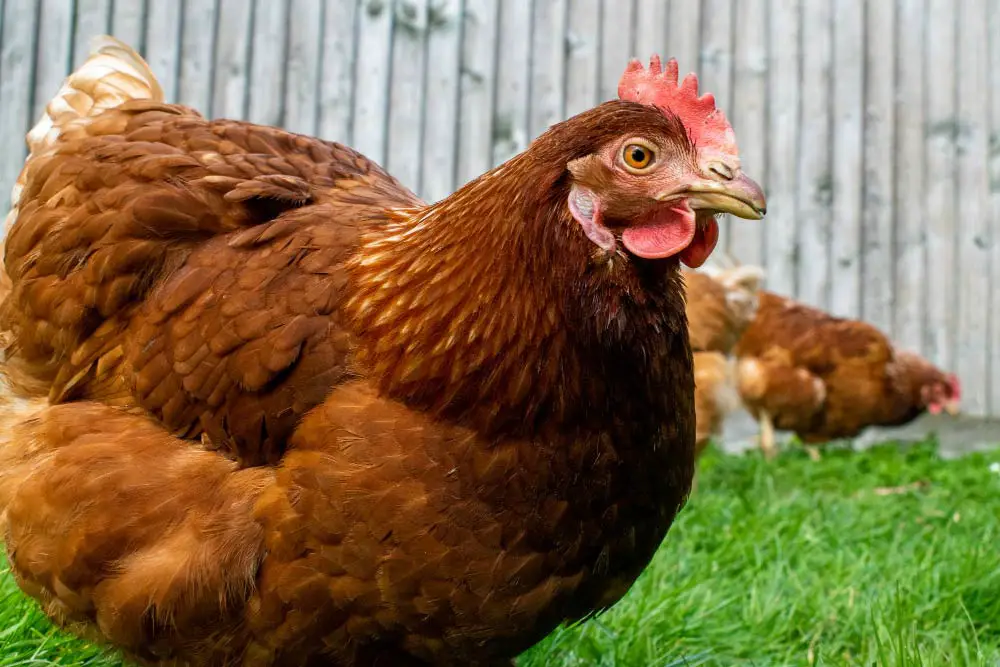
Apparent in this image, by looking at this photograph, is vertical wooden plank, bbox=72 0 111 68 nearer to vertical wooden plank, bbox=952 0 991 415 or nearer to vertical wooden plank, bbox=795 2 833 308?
vertical wooden plank, bbox=795 2 833 308

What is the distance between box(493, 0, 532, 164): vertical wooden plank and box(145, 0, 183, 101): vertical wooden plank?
5.88ft

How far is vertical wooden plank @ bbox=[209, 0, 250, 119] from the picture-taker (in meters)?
4.92

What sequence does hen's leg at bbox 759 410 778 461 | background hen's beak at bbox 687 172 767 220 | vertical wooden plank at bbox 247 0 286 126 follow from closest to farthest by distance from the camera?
background hen's beak at bbox 687 172 767 220 → vertical wooden plank at bbox 247 0 286 126 → hen's leg at bbox 759 410 778 461

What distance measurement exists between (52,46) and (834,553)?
4.36m

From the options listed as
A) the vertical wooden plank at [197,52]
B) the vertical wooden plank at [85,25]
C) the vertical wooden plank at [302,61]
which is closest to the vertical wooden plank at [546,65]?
the vertical wooden plank at [302,61]

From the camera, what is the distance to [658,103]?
1.84 metres

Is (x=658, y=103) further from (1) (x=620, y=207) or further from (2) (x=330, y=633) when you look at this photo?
(2) (x=330, y=633)

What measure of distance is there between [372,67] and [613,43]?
1.50 meters

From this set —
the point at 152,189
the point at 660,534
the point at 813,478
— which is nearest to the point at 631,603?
the point at 660,534

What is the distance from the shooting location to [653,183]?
1.71m

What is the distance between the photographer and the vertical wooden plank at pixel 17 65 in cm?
458

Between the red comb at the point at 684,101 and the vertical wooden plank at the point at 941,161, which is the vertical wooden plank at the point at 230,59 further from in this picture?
the vertical wooden plank at the point at 941,161

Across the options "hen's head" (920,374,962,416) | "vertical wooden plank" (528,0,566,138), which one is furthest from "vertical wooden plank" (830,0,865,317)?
"vertical wooden plank" (528,0,566,138)

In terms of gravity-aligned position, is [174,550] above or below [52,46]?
below
